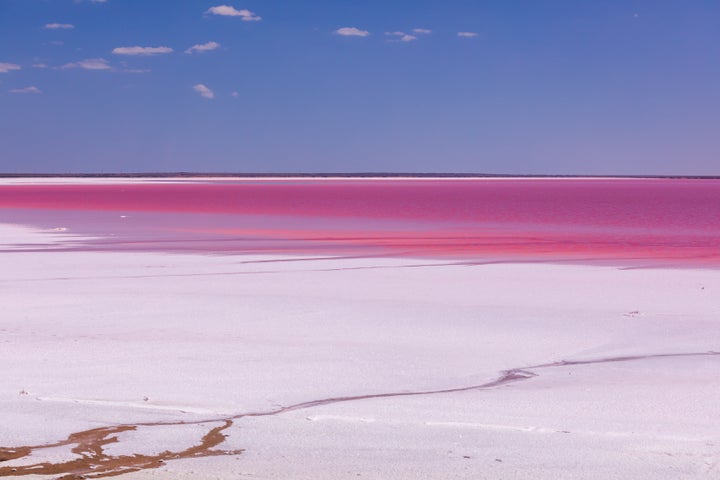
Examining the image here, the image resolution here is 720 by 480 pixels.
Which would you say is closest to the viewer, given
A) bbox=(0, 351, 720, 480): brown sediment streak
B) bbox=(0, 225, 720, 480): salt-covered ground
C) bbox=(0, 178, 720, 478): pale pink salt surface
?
bbox=(0, 351, 720, 480): brown sediment streak

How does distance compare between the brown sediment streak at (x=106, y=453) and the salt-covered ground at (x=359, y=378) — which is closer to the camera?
the brown sediment streak at (x=106, y=453)

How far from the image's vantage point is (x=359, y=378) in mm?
8352

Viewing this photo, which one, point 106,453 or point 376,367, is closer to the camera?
point 106,453

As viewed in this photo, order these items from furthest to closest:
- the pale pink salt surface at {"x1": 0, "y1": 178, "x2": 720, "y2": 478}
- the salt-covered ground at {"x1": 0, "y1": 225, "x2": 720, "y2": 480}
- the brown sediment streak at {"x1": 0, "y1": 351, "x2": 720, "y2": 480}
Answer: the pale pink salt surface at {"x1": 0, "y1": 178, "x2": 720, "y2": 478}
the salt-covered ground at {"x1": 0, "y1": 225, "x2": 720, "y2": 480}
the brown sediment streak at {"x1": 0, "y1": 351, "x2": 720, "y2": 480}

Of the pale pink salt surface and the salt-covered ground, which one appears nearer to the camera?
the salt-covered ground

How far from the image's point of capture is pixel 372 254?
21.0 meters

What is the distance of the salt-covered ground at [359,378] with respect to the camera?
595 centimetres

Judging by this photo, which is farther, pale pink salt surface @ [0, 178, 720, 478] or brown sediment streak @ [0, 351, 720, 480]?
pale pink salt surface @ [0, 178, 720, 478]

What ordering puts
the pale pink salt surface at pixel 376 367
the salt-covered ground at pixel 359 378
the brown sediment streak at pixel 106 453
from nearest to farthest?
the brown sediment streak at pixel 106 453
the salt-covered ground at pixel 359 378
the pale pink salt surface at pixel 376 367

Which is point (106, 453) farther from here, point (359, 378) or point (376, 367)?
point (376, 367)

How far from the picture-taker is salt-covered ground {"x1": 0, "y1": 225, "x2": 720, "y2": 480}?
595cm

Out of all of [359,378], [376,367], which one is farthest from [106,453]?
[376,367]

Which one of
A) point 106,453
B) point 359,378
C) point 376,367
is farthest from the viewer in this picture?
point 376,367

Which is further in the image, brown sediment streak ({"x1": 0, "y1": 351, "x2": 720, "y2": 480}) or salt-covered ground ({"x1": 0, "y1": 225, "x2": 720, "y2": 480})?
salt-covered ground ({"x1": 0, "y1": 225, "x2": 720, "y2": 480})
